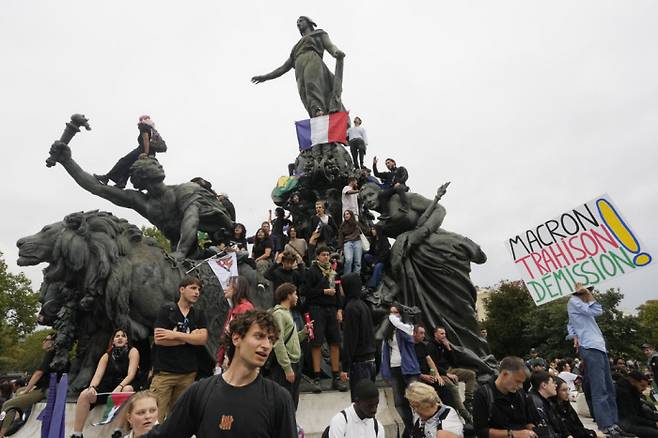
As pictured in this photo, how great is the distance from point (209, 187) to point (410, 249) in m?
3.83

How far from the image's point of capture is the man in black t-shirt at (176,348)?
412 cm

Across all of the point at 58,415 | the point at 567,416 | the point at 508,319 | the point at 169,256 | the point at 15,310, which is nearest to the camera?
the point at 58,415

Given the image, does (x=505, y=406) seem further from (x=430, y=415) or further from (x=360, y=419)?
(x=360, y=419)

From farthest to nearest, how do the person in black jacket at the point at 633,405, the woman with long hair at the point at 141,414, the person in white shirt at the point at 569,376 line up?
1. the person in white shirt at the point at 569,376
2. the person in black jacket at the point at 633,405
3. the woman with long hair at the point at 141,414

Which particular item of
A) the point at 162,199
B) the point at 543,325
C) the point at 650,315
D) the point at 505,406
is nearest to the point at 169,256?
the point at 162,199

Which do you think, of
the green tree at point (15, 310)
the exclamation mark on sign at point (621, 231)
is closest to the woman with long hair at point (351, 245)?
the exclamation mark on sign at point (621, 231)

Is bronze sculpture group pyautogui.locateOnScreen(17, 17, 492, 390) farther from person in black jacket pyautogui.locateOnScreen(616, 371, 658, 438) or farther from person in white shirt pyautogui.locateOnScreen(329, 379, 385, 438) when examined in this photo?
person in white shirt pyautogui.locateOnScreen(329, 379, 385, 438)

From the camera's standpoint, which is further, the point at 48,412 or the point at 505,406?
the point at 48,412

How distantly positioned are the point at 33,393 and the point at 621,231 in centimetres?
755

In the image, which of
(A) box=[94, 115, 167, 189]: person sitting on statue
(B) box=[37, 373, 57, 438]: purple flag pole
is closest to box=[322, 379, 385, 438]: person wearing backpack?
(B) box=[37, 373, 57, 438]: purple flag pole

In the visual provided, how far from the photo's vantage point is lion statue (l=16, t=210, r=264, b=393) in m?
6.25

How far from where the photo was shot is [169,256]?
711 centimetres

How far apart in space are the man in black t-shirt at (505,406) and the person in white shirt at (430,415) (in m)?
0.20

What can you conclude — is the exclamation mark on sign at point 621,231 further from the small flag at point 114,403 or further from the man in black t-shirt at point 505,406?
the small flag at point 114,403
